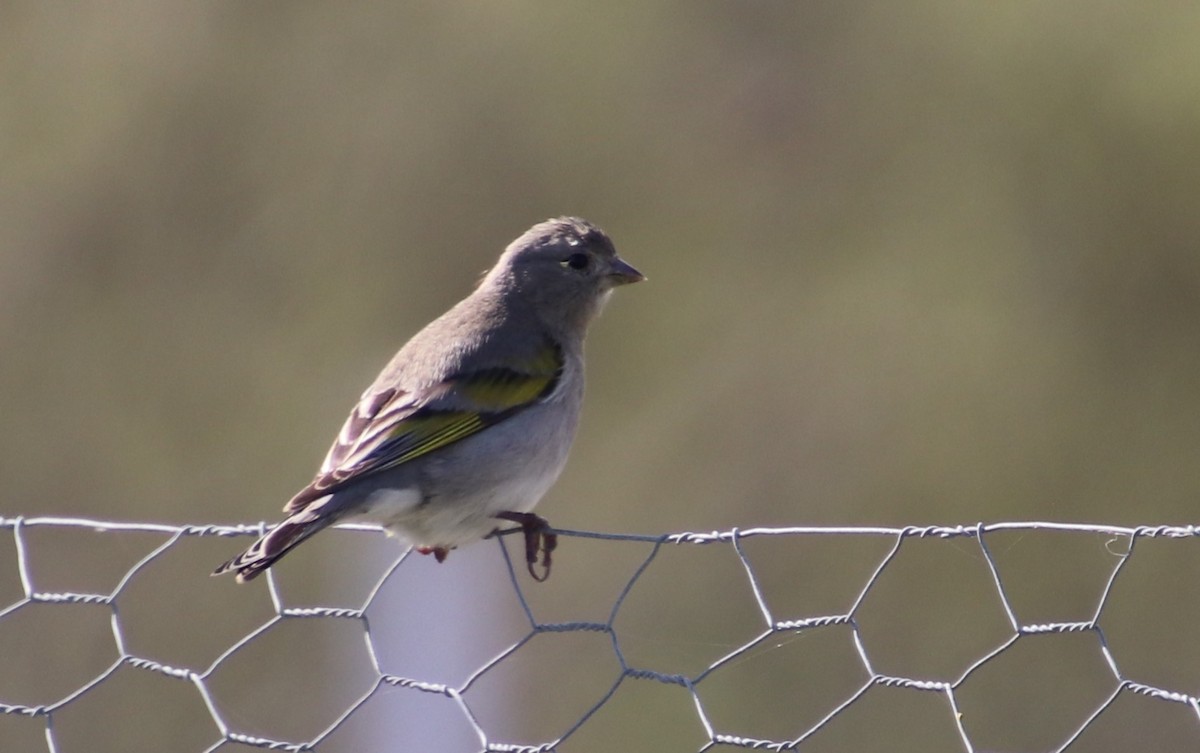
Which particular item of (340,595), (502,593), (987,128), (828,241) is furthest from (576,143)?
(502,593)

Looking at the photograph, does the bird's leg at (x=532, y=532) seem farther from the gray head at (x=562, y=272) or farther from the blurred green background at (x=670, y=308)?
the blurred green background at (x=670, y=308)

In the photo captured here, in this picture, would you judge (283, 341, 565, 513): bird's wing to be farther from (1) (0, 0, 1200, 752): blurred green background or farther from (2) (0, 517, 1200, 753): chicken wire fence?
(1) (0, 0, 1200, 752): blurred green background

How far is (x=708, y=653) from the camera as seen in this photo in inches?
372

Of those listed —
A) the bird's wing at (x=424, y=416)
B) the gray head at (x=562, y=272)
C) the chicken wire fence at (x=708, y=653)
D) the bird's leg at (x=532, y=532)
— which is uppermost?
the gray head at (x=562, y=272)

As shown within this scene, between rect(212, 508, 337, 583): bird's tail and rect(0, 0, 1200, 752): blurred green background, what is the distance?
4.37m

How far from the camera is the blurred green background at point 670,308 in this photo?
30.2ft

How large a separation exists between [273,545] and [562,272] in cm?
192

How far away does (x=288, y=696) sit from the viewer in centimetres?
913

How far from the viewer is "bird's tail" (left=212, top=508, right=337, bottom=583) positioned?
3.78 metres

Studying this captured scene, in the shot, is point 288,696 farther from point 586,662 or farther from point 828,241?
point 828,241

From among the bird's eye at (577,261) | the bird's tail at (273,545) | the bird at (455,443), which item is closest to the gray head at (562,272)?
the bird's eye at (577,261)

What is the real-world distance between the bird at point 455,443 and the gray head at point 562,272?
5.9 inches

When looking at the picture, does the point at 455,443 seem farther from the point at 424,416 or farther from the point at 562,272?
the point at 562,272

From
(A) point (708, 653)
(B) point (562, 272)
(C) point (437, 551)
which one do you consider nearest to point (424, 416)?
(C) point (437, 551)
